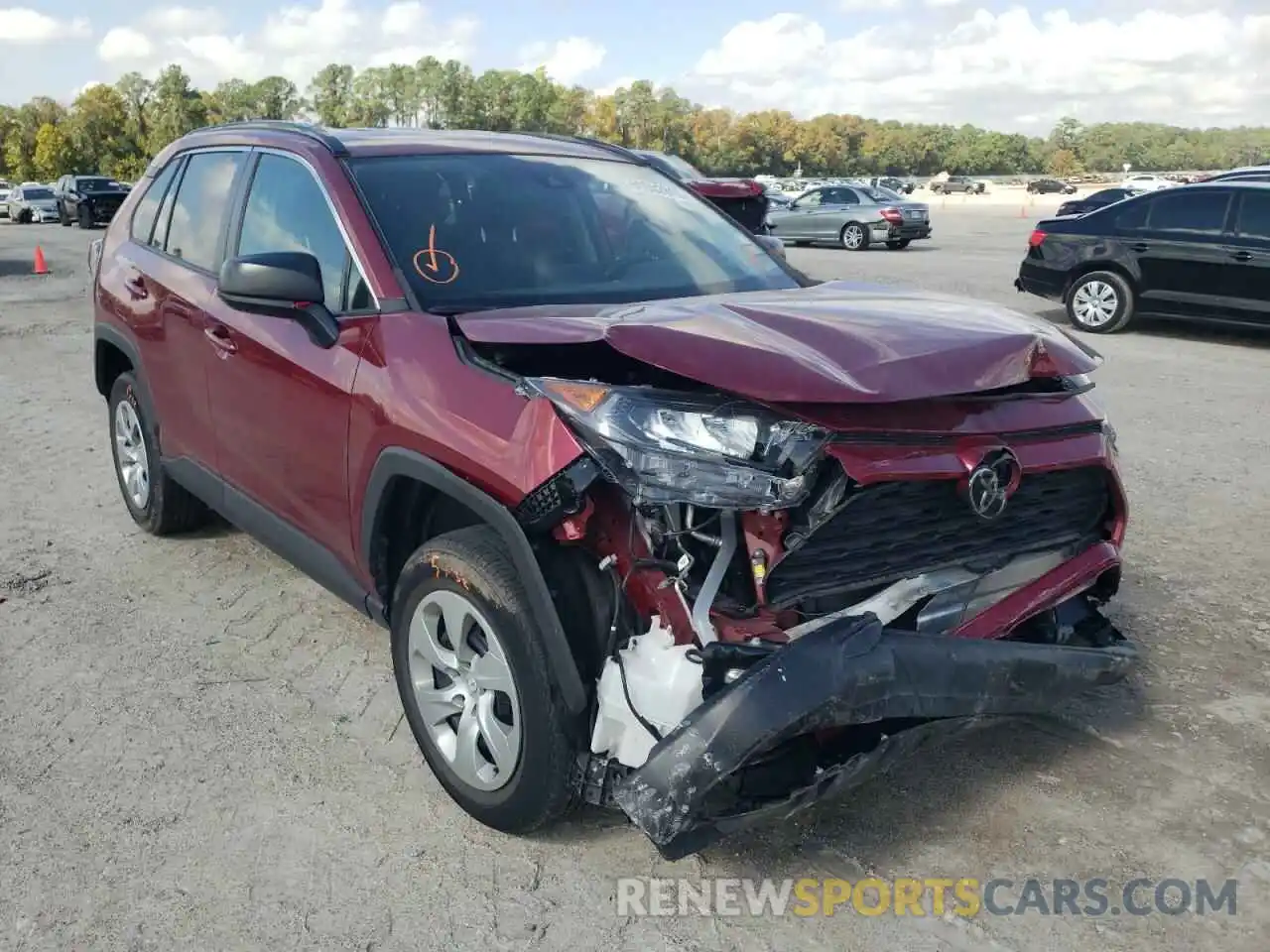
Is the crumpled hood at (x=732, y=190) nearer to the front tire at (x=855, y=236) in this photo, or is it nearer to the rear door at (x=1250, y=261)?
the rear door at (x=1250, y=261)

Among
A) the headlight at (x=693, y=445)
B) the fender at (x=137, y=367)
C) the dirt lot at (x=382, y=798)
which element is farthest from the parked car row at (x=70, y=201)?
the headlight at (x=693, y=445)

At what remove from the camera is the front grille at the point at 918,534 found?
2619 mm

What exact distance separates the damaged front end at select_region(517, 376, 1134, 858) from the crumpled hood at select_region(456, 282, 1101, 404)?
0.10 metres

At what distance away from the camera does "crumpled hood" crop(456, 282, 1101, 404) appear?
2.54 meters

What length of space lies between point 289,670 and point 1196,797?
9.72 feet

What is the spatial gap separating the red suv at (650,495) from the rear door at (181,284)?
540 millimetres

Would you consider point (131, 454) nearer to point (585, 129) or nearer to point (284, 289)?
point (284, 289)

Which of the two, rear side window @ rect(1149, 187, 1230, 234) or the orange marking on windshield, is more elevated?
rear side window @ rect(1149, 187, 1230, 234)

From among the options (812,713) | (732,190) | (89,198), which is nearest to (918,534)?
(812,713)

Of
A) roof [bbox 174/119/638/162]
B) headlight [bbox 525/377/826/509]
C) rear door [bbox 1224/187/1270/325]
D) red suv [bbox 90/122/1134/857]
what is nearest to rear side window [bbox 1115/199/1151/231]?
rear door [bbox 1224/187/1270/325]

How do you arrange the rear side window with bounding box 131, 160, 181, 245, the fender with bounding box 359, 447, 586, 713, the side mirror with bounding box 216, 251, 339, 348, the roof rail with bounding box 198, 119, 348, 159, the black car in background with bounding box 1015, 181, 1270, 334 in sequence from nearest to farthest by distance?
the fender with bounding box 359, 447, 586, 713 < the side mirror with bounding box 216, 251, 339, 348 < the roof rail with bounding box 198, 119, 348, 159 < the rear side window with bounding box 131, 160, 181, 245 < the black car in background with bounding box 1015, 181, 1270, 334

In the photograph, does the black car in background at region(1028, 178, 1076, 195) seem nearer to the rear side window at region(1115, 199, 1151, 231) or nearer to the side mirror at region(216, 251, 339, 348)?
the rear side window at region(1115, 199, 1151, 231)

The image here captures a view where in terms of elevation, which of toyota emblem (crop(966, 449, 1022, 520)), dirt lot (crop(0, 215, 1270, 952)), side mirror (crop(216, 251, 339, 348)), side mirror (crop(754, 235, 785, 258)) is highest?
side mirror (crop(754, 235, 785, 258))

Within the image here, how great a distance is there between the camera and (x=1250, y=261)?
10969 millimetres
